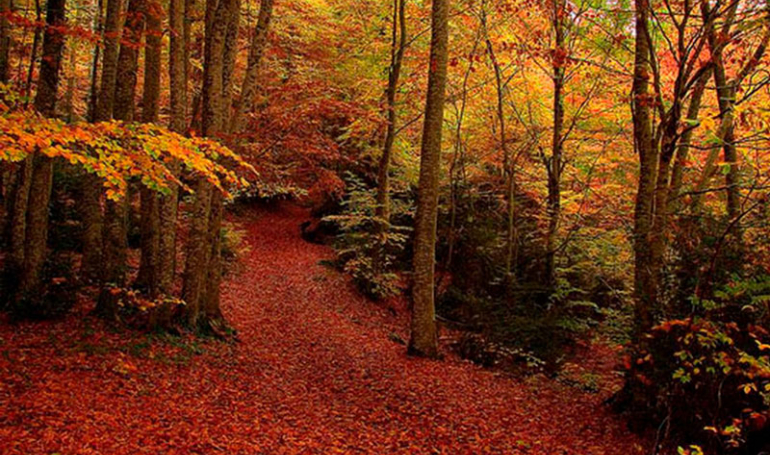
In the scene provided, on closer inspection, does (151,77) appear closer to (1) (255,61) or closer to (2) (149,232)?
(1) (255,61)

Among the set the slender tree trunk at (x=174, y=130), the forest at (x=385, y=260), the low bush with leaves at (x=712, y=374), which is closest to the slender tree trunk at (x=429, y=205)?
the forest at (x=385, y=260)

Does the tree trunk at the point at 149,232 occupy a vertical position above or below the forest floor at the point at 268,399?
above

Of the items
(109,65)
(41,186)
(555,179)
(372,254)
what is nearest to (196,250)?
(41,186)

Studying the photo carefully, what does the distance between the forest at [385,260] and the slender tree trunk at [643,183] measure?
1.2 inches

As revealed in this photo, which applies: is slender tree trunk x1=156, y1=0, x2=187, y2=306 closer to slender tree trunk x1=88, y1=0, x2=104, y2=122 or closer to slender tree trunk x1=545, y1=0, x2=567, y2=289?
slender tree trunk x1=88, y1=0, x2=104, y2=122

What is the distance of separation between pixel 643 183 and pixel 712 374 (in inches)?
117

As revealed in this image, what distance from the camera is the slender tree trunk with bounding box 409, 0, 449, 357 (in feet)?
30.4

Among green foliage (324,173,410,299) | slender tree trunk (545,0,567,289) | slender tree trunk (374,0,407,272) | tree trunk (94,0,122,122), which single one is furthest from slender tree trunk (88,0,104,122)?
slender tree trunk (545,0,567,289)

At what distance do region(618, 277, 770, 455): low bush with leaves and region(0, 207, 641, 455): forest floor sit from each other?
62 centimetres

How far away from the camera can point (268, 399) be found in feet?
22.1

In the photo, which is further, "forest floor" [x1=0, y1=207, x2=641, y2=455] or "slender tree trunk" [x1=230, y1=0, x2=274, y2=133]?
"slender tree trunk" [x1=230, y1=0, x2=274, y2=133]

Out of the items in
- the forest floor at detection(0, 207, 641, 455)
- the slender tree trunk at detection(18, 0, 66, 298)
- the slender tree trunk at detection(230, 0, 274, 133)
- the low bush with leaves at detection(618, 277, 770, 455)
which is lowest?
the forest floor at detection(0, 207, 641, 455)

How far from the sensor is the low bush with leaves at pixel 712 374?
4.57 m

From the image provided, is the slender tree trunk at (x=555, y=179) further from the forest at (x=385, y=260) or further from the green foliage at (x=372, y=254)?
the green foliage at (x=372, y=254)
